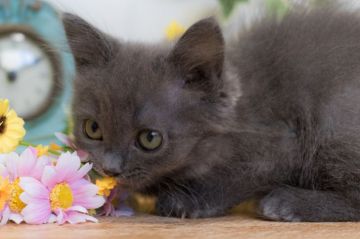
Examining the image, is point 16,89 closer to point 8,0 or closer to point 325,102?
point 8,0

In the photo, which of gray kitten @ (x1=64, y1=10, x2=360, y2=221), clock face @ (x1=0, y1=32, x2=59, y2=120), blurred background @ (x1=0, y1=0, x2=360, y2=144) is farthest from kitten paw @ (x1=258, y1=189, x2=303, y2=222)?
clock face @ (x1=0, y1=32, x2=59, y2=120)

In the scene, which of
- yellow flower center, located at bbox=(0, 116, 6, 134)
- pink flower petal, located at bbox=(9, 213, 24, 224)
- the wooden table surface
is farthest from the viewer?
yellow flower center, located at bbox=(0, 116, 6, 134)

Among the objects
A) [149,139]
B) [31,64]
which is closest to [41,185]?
[149,139]

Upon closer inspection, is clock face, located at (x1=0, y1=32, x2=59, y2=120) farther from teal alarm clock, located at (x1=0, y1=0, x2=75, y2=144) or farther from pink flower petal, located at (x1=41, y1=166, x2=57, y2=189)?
pink flower petal, located at (x1=41, y1=166, x2=57, y2=189)

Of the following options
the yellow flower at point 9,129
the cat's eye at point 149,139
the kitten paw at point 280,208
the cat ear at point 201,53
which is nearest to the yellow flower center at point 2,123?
the yellow flower at point 9,129

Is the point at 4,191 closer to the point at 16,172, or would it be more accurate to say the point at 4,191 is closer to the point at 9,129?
the point at 16,172
